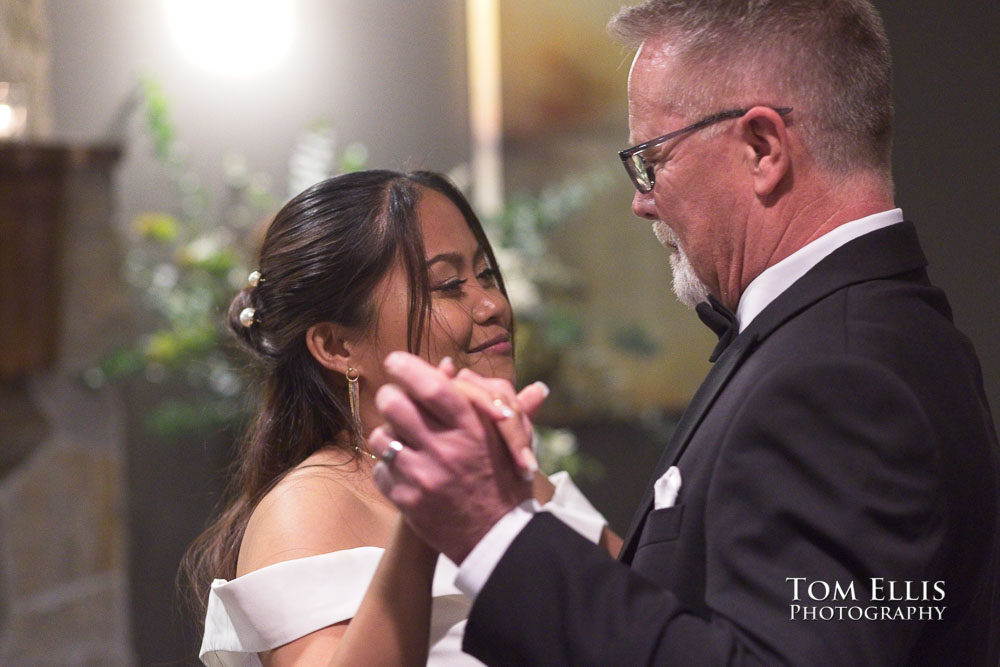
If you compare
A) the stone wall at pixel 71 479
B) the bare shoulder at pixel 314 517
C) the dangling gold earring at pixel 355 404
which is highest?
the dangling gold earring at pixel 355 404

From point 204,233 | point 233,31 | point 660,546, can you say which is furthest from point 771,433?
point 233,31

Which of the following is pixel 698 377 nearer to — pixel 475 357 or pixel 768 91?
pixel 475 357

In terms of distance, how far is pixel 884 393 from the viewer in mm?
989

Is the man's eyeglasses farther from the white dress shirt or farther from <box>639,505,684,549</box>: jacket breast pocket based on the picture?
<box>639,505,684,549</box>: jacket breast pocket

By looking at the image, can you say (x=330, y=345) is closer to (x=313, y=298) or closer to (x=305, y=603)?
(x=313, y=298)

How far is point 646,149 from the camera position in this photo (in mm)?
1338

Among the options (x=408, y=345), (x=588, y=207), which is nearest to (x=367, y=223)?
(x=408, y=345)

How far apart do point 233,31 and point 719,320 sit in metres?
3.02

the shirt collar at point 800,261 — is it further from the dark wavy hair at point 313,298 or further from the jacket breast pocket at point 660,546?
the dark wavy hair at point 313,298

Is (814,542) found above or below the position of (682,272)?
below

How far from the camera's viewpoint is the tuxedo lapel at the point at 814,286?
117 centimetres

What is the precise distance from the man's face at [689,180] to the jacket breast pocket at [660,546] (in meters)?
0.33

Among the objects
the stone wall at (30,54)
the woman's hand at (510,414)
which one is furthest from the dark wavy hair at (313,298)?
the stone wall at (30,54)

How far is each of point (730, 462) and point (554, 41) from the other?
10.3 feet
